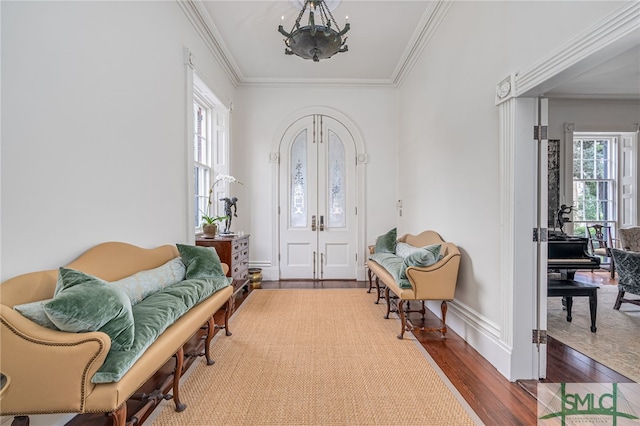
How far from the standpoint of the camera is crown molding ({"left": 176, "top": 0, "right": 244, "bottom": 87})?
3.23 m

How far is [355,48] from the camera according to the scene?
420 cm

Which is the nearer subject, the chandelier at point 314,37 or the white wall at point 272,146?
the chandelier at point 314,37

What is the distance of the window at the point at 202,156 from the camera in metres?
4.18

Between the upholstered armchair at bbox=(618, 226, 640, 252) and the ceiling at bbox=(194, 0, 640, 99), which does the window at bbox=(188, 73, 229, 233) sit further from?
the upholstered armchair at bbox=(618, 226, 640, 252)

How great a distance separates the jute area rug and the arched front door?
1.95m

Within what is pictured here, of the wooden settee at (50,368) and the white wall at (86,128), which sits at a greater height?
the white wall at (86,128)

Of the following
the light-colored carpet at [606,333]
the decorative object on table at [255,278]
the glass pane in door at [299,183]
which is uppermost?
the glass pane in door at [299,183]

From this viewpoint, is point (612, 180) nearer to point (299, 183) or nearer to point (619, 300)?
point (619, 300)

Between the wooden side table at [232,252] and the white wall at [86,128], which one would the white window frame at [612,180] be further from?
the white wall at [86,128]

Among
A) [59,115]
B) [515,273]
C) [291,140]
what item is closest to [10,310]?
[59,115]

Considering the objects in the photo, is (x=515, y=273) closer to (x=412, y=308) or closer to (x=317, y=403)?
(x=317, y=403)

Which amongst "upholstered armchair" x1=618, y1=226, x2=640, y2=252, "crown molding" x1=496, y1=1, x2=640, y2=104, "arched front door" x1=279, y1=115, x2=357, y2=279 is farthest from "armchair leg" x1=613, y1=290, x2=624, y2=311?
"arched front door" x1=279, y1=115, x2=357, y2=279

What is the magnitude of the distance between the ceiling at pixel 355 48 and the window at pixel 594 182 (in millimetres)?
1927

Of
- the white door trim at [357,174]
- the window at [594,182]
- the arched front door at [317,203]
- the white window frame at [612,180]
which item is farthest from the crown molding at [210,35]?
the window at [594,182]
